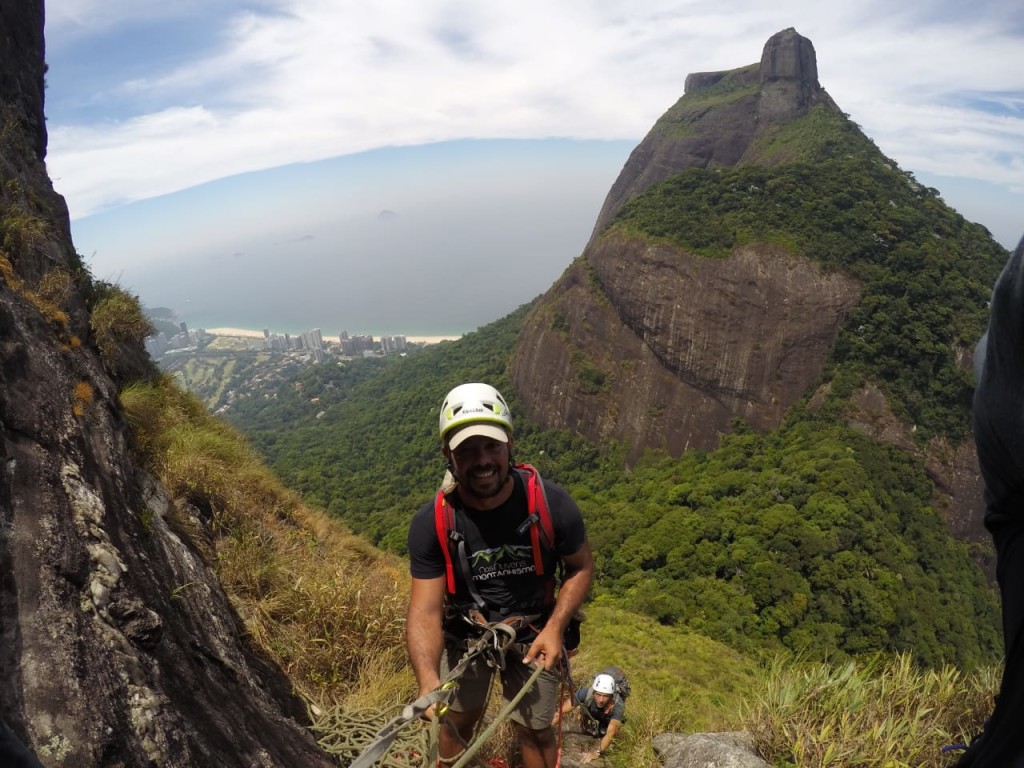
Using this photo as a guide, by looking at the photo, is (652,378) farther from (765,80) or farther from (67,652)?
(765,80)

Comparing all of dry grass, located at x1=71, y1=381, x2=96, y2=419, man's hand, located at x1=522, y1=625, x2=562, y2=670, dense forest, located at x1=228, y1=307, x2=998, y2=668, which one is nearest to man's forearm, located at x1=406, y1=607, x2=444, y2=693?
man's hand, located at x1=522, y1=625, x2=562, y2=670

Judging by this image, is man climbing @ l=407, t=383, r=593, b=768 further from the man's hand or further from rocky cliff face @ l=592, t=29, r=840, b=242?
rocky cliff face @ l=592, t=29, r=840, b=242

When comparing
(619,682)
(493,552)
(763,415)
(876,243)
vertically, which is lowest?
(763,415)

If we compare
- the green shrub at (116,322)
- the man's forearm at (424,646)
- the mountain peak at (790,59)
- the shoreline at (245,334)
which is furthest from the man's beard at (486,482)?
the shoreline at (245,334)

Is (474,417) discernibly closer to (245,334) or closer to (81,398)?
(81,398)

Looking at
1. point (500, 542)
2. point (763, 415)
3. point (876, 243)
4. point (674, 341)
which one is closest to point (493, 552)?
point (500, 542)

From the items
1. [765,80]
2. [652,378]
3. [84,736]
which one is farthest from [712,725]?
[765,80]
